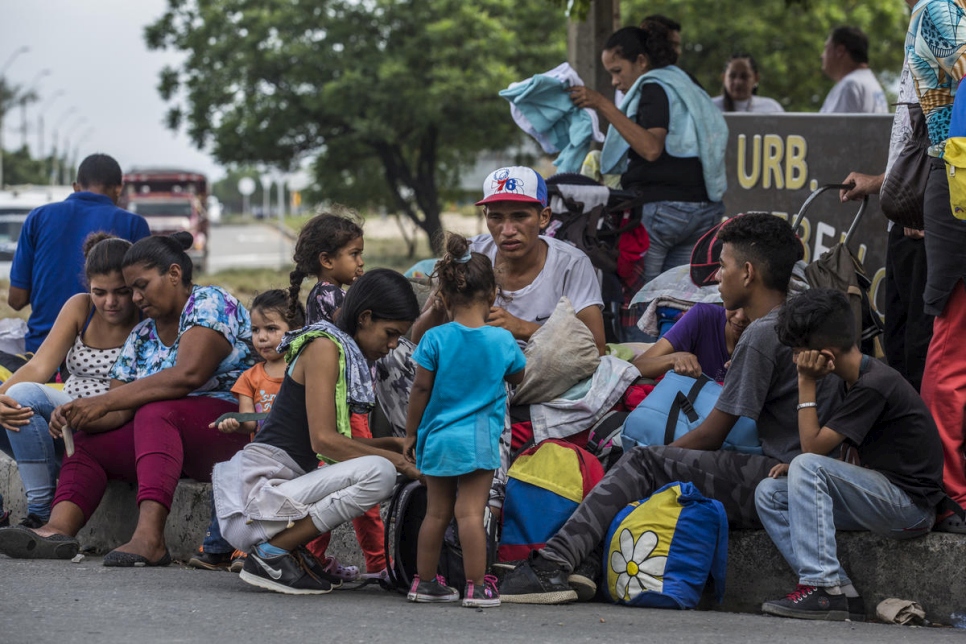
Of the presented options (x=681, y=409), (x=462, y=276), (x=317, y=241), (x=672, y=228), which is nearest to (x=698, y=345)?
(x=681, y=409)

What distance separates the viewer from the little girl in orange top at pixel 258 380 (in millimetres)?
5660

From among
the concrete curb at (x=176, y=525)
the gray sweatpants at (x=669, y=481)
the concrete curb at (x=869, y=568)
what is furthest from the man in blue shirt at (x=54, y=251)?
the gray sweatpants at (x=669, y=481)

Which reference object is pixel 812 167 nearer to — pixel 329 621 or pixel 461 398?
pixel 461 398

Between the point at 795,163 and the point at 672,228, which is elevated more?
the point at 795,163

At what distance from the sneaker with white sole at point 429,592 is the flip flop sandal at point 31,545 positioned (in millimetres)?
1715

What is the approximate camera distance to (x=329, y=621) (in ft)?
14.3

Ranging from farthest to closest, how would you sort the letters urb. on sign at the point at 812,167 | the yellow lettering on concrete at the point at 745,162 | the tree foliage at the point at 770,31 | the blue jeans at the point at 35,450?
the tree foliage at the point at 770,31 → the yellow lettering on concrete at the point at 745,162 → the letters urb. on sign at the point at 812,167 → the blue jeans at the point at 35,450

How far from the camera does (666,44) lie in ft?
24.2

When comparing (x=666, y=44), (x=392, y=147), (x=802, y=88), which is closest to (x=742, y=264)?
(x=666, y=44)

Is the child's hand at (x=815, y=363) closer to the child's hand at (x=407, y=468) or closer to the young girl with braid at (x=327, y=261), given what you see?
the child's hand at (x=407, y=468)

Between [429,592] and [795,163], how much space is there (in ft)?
15.9

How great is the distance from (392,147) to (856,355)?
26.5m

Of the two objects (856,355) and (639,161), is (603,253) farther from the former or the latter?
(856,355)

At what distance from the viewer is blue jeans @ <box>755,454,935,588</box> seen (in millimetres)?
4613
